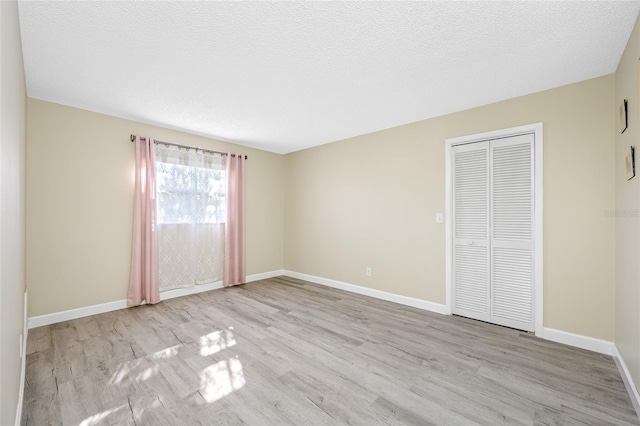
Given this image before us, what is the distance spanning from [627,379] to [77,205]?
18.1ft

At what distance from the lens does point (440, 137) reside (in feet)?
11.5

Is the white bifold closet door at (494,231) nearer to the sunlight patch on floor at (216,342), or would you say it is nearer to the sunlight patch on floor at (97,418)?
the sunlight patch on floor at (216,342)

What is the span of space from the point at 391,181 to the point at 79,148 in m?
4.04

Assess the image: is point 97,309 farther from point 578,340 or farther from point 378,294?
point 578,340

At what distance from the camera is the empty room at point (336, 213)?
1.78 metres

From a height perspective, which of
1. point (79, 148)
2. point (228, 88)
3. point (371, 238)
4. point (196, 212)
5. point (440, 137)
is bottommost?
point (371, 238)

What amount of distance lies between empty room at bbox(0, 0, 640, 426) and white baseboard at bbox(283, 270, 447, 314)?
0.12 feet

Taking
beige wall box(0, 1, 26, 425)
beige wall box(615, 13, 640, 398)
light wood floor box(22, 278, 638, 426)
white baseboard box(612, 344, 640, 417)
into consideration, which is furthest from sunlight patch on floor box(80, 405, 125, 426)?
beige wall box(615, 13, 640, 398)

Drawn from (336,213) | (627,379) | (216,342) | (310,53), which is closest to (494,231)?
(627,379)

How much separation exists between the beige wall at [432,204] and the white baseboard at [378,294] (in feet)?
0.29

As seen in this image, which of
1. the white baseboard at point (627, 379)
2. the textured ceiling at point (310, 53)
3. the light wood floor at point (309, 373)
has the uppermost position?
the textured ceiling at point (310, 53)

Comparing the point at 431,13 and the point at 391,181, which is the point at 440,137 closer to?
the point at 391,181

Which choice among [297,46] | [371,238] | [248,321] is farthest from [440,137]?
[248,321]

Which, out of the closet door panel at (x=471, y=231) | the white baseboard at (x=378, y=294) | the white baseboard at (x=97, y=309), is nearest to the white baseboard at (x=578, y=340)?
the closet door panel at (x=471, y=231)
